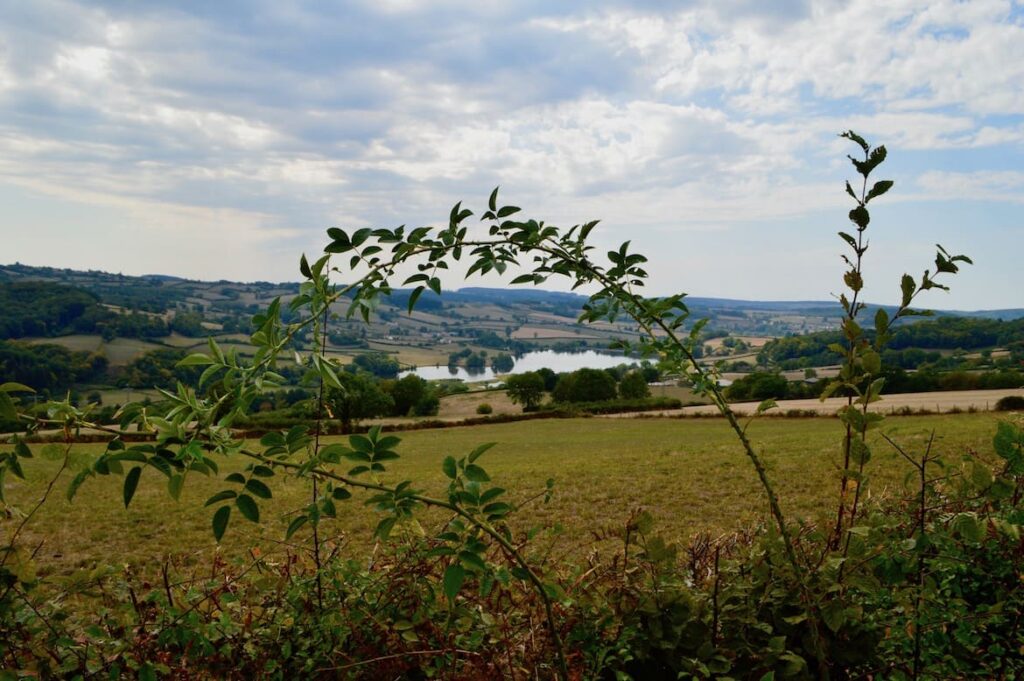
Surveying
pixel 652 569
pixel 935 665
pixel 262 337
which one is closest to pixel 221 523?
pixel 262 337

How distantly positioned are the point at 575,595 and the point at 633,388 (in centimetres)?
5322

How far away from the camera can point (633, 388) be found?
178 feet

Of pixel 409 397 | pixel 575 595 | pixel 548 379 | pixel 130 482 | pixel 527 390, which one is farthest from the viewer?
pixel 548 379

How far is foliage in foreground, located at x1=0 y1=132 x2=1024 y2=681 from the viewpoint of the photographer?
1.57m

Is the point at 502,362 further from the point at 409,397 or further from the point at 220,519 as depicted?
the point at 220,519

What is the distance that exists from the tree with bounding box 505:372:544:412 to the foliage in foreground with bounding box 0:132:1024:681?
51.1 metres

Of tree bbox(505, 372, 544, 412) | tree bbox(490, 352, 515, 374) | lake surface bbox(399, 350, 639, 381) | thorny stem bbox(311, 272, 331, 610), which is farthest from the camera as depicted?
tree bbox(490, 352, 515, 374)

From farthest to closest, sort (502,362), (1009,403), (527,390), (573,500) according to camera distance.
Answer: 1. (502,362)
2. (527,390)
3. (1009,403)
4. (573,500)

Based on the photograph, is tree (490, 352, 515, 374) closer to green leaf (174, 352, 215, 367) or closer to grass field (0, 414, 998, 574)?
grass field (0, 414, 998, 574)

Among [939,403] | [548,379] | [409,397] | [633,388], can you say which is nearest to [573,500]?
[939,403]

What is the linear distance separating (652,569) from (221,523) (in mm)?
1566

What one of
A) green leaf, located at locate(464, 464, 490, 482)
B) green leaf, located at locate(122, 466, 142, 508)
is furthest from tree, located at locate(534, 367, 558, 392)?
green leaf, located at locate(122, 466, 142, 508)

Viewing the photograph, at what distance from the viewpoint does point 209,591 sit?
2209 mm

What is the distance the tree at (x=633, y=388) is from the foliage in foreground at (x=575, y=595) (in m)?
51.5
